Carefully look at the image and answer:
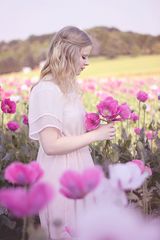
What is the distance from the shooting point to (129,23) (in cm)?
557

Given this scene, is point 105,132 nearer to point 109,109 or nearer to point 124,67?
point 109,109

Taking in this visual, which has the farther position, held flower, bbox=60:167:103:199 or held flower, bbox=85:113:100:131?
held flower, bbox=85:113:100:131

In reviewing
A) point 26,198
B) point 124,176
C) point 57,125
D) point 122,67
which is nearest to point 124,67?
point 122,67

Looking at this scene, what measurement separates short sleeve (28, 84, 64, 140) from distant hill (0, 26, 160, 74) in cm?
412

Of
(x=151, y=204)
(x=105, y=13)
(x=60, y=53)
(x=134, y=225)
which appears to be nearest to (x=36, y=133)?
(x=60, y=53)

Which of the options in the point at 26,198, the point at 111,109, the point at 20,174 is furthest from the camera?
the point at 111,109

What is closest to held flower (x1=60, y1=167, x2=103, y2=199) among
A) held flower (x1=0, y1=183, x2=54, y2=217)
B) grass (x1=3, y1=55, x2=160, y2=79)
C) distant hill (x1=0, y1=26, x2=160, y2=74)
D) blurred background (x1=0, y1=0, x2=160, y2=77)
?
held flower (x1=0, y1=183, x2=54, y2=217)

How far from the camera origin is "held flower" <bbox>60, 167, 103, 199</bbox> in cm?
51

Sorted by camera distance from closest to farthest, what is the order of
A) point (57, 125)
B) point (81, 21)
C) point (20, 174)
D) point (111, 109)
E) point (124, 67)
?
point (20, 174) → point (111, 109) → point (57, 125) → point (81, 21) → point (124, 67)

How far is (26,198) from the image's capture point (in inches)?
17.5

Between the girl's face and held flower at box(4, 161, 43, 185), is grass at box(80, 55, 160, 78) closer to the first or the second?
the girl's face

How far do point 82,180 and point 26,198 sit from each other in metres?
0.09

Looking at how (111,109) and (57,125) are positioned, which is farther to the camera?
(57,125)

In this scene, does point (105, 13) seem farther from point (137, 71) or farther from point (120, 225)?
point (120, 225)
